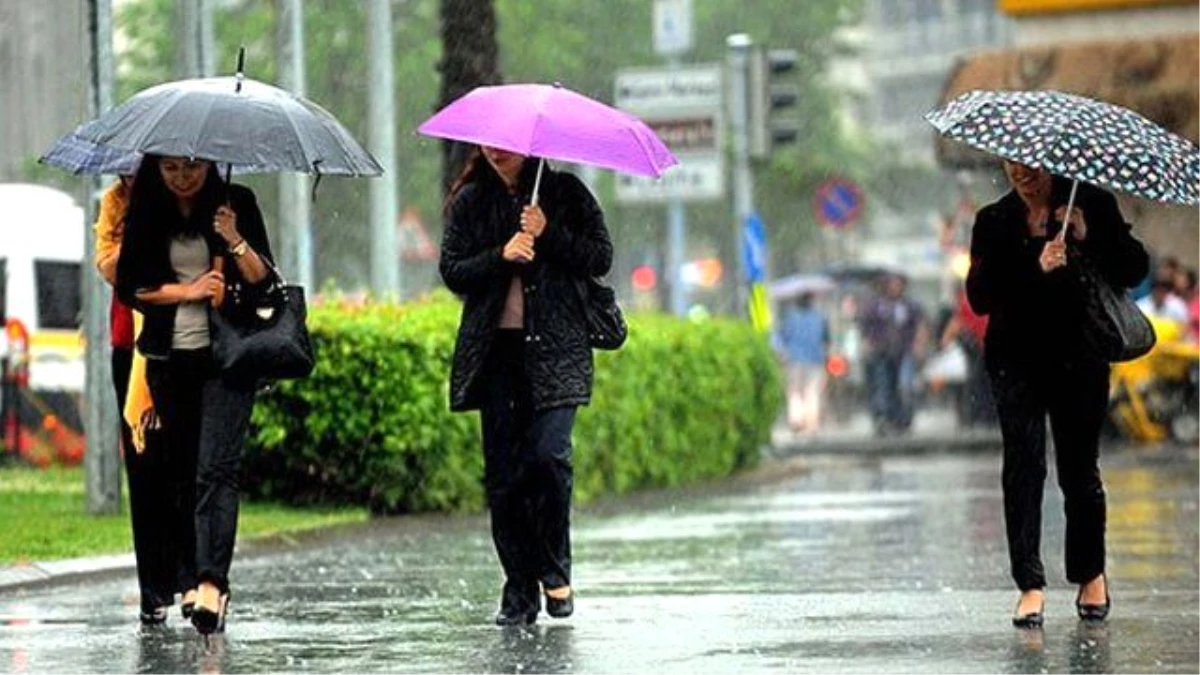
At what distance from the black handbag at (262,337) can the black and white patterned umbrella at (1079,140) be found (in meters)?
2.12

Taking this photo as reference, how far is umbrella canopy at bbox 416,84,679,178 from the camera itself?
478 inches

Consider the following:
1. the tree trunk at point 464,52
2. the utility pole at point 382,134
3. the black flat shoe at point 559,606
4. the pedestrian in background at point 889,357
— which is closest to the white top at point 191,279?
the black flat shoe at point 559,606

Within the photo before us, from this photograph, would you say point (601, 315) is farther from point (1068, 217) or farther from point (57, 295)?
point (57, 295)

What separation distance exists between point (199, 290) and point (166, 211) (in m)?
0.31

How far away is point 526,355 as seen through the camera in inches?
484

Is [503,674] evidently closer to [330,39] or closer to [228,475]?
[228,475]

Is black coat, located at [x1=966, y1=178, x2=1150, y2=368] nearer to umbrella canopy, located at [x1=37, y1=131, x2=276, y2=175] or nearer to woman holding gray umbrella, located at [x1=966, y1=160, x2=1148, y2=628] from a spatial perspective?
woman holding gray umbrella, located at [x1=966, y1=160, x2=1148, y2=628]

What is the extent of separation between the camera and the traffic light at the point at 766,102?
32.3 m

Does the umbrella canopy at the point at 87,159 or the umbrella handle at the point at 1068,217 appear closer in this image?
the umbrella handle at the point at 1068,217

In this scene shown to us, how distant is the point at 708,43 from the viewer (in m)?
59.8

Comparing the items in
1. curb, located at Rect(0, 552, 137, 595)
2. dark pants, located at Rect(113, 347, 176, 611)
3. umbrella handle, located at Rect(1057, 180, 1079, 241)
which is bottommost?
curb, located at Rect(0, 552, 137, 595)

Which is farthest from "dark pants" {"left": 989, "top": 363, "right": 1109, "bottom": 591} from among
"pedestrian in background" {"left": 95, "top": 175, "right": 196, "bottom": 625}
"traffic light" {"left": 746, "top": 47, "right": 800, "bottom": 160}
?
"traffic light" {"left": 746, "top": 47, "right": 800, "bottom": 160}

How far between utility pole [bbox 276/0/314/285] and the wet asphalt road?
324 centimetres

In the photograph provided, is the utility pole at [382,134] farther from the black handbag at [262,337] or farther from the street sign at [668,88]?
the black handbag at [262,337]
